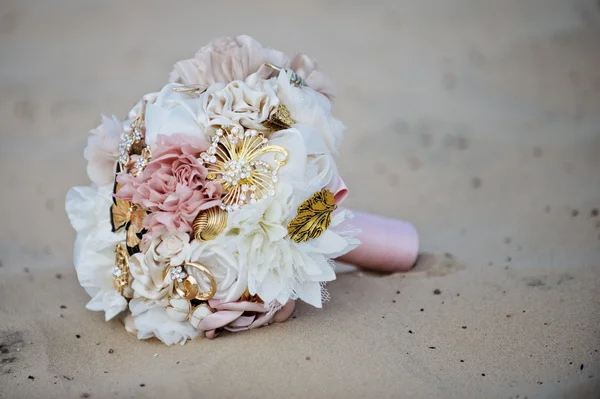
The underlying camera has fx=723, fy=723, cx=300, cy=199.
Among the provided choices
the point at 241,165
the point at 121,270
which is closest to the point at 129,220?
the point at 121,270

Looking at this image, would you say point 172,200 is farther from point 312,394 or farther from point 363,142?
point 363,142

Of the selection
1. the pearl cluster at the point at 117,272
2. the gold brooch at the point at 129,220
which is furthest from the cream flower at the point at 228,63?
the pearl cluster at the point at 117,272

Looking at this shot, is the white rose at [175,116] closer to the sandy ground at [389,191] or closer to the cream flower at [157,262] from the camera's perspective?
the cream flower at [157,262]

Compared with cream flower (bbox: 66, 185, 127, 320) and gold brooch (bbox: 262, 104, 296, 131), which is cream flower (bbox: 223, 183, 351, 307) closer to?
gold brooch (bbox: 262, 104, 296, 131)

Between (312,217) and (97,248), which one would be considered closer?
(312,217)

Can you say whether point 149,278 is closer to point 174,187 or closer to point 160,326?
point 160,326

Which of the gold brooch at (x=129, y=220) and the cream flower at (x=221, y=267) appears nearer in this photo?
the cream flower at (x=221, y=267)

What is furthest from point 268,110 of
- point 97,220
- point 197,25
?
point 197,25
